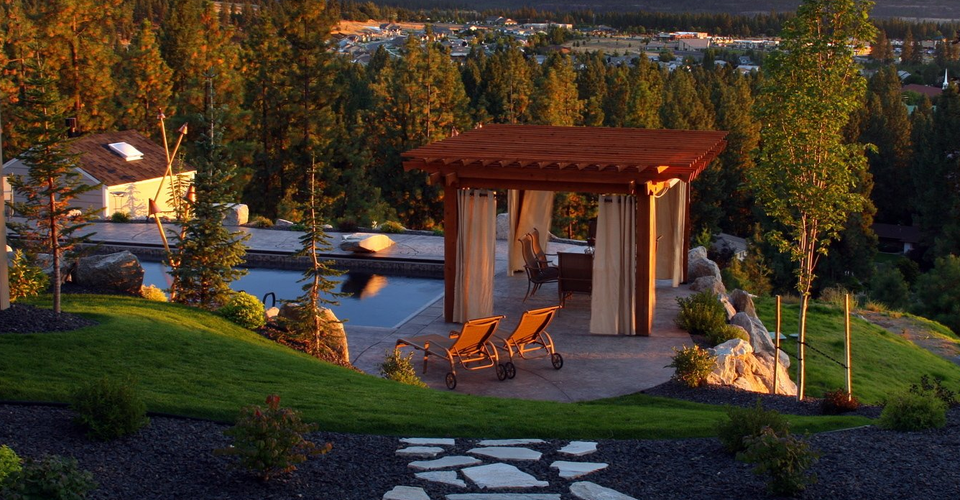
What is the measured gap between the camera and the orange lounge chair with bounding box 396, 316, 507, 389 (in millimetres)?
9172

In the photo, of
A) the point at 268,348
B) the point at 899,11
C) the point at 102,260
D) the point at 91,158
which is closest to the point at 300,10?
the point at 91,158

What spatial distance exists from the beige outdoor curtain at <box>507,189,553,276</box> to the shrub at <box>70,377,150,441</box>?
29.4ft

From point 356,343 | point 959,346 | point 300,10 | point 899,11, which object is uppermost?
point 899,11

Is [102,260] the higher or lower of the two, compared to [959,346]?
higher

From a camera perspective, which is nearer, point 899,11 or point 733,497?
point 733,497

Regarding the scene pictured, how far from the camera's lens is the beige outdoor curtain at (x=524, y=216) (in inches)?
564

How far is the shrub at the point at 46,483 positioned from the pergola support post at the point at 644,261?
7487 millimetres

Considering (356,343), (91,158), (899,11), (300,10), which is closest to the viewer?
(356,343)

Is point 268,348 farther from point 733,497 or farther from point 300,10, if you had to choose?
point 300,10

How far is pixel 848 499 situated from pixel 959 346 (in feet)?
44.5

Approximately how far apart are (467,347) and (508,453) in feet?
12.5

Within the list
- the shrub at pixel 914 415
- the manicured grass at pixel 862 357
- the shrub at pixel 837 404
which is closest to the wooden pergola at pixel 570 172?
the manicured grass at pixel 862 357

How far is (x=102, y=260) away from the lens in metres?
10.9

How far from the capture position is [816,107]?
8781 millimetres
